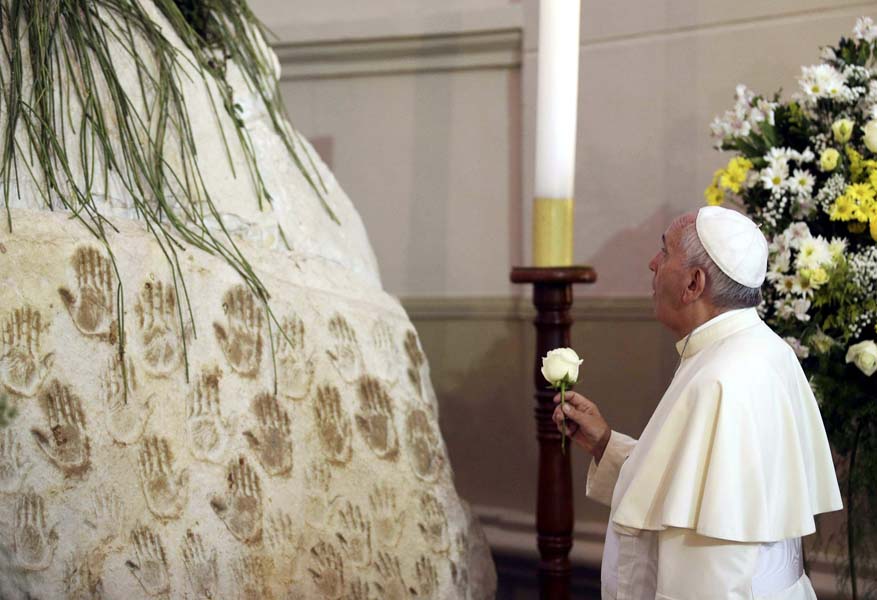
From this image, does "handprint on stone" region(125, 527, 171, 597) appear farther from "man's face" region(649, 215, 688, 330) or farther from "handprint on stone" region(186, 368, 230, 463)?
"man's face" region(649, 215, 688, 330)

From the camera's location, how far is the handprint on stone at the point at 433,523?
8.00ft

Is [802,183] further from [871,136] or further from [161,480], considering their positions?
[161,480]

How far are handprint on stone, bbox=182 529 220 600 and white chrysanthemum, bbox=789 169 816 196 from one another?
1.65 meters

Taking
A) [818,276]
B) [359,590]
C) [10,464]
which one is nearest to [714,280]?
[818,276]

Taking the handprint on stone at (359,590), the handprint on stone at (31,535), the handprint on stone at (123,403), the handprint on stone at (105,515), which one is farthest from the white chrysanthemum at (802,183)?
the handprint on stone at (31,535)

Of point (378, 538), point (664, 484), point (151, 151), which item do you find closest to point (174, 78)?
point (151, 151)

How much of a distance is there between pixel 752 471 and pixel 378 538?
948 mm

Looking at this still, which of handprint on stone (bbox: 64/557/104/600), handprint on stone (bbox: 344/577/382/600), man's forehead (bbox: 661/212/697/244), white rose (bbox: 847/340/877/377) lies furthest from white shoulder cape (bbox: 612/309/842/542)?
handprint on stone (bbox: 64/557/104/600)

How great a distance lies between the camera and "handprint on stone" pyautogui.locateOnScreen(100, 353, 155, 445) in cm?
212

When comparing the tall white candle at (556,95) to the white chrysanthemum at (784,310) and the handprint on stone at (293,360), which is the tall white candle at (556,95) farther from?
the handprint on stone at (293,360)

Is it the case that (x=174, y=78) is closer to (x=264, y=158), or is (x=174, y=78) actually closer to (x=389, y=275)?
(x=264, y=158)

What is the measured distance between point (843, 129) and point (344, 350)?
1.36 m

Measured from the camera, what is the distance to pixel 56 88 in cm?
238

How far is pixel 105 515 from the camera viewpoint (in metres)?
2.08
